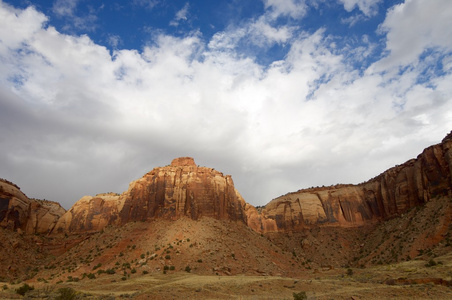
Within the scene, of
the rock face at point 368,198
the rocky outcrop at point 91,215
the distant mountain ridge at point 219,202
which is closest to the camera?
the rock face at point 368,198

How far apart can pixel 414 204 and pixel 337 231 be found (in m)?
16.7

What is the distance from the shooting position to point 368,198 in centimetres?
6600

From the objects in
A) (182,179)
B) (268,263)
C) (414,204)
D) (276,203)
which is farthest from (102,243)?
(414,204)

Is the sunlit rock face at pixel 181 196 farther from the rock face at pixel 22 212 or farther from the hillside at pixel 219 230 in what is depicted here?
the rock face at pixel 22 212

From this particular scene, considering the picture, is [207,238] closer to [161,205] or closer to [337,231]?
[161,205]

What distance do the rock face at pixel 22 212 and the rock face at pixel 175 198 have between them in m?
5.83

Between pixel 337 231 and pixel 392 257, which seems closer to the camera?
pixel 392 257

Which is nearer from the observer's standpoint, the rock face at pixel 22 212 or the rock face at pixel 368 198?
the rock face at pixel 368 198

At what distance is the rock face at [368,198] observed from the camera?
1908 inches

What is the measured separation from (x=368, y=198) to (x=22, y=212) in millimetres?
74874

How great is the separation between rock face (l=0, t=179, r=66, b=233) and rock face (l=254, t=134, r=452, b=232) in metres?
46.4

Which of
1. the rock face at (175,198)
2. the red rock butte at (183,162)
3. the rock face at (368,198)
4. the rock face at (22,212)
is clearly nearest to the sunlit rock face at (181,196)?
the rock face at (175,198)

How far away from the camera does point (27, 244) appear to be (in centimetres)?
5297

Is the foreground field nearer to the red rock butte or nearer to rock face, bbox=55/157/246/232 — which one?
rock face, bbox=55/157/246/232
